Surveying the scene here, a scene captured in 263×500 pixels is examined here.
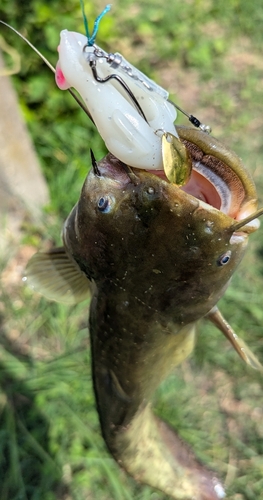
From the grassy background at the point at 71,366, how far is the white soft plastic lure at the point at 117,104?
2187 mm

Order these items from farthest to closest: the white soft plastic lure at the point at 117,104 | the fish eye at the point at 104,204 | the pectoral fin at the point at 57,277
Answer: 1. the pectoral fin at the point at 57,277
2. the fish eye at the point at 104,204
3. the white soft plastic lure at the point at 117,104

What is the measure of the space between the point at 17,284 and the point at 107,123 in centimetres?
262

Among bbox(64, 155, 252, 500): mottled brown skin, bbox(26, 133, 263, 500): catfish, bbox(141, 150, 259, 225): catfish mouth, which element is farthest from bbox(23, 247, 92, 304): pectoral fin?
bbox(141, 150, 259, 225): catfish mouth

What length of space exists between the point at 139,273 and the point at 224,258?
8.7 inches

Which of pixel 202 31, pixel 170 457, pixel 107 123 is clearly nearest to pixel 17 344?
pixel 170 457

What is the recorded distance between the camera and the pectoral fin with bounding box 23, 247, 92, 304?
62.7 inches

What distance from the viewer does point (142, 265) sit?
4.06ft

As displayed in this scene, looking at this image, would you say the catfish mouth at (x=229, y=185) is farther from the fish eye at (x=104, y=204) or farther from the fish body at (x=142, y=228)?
the fish eye at (x=104, y=204)

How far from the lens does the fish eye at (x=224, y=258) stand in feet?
3.88

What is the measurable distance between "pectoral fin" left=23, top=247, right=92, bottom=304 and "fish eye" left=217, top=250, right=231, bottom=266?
0.52 m

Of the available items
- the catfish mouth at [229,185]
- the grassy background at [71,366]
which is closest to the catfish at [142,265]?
the catfish mouth at [229,185]

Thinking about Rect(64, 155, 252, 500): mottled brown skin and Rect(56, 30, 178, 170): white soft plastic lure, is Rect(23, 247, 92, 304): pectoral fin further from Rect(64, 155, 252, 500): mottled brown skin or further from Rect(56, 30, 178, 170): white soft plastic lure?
Rect(56, 30, 178, 170): white soft plastic lure

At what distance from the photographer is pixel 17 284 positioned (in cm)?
350

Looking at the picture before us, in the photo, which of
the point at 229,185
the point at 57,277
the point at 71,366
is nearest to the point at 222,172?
the point at 229,185
